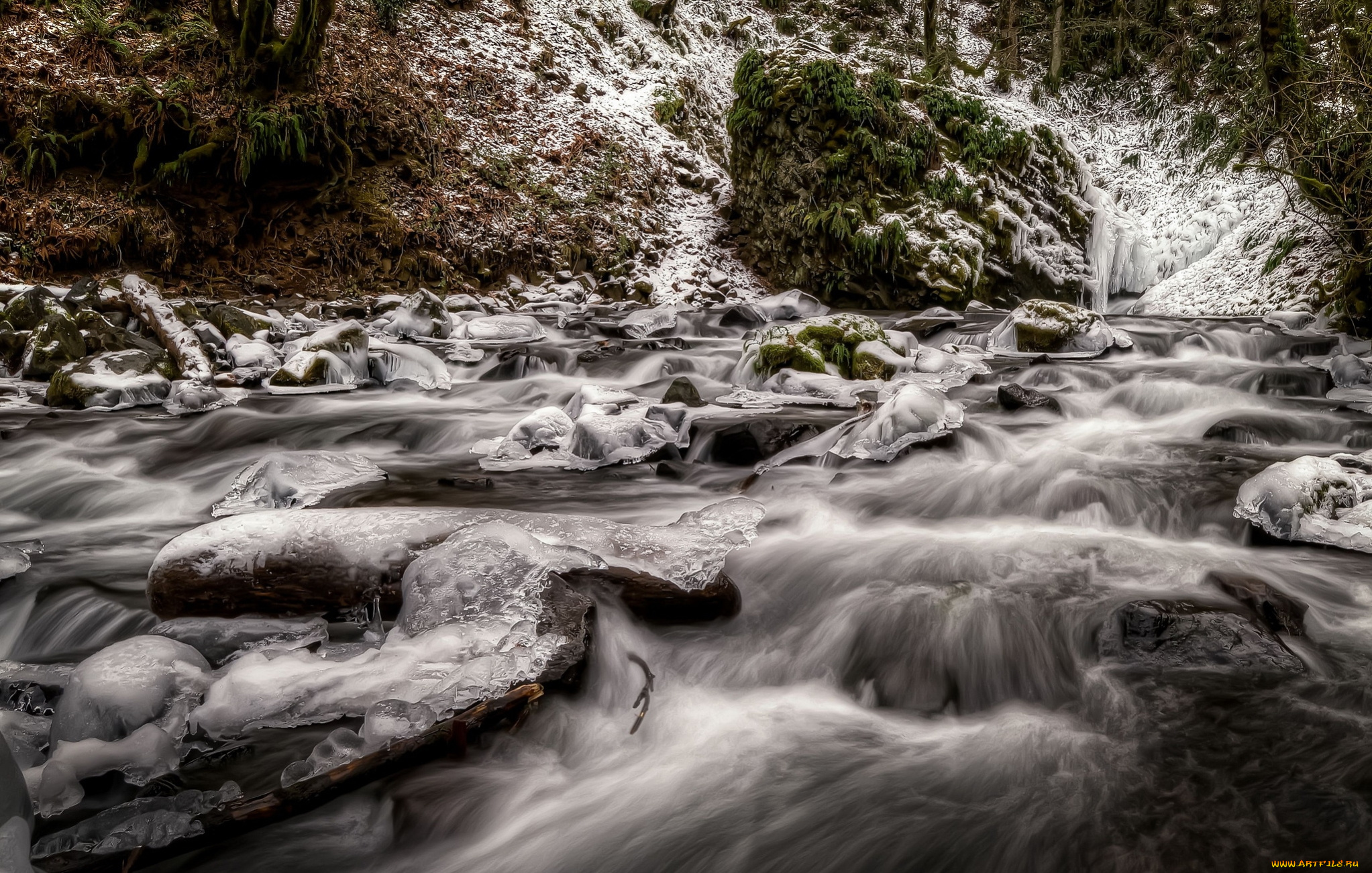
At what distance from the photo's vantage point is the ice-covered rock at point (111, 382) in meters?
5.77

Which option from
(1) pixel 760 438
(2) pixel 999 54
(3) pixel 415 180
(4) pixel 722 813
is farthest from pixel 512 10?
(4) pixel 722 813

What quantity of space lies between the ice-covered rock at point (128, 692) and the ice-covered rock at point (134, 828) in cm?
25

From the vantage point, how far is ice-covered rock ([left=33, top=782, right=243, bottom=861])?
61.9 inches

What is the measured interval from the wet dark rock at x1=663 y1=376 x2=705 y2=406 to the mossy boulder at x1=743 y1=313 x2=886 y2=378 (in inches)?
47.5

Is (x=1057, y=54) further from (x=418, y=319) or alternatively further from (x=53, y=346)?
(x=53, y=346)

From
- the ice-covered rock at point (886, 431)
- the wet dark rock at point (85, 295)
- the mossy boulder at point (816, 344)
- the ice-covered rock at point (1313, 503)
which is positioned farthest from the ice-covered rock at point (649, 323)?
the ice-covered rock at point (1313, 503)

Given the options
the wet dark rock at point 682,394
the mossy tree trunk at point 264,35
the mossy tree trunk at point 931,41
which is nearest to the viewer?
the wet dark rock at point 682,394

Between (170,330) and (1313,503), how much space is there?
27.7ft

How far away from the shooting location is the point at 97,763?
71.0 inches

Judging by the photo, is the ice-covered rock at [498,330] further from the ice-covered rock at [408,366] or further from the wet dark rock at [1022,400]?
the wet dark rock at [1022,400]

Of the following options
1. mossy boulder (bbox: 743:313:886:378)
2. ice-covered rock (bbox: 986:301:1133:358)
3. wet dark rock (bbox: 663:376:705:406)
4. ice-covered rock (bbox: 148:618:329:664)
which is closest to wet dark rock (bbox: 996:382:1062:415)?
mossy boulder (bbox: 743:313:886:378)

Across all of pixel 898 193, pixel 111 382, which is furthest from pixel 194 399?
pixel 898 193

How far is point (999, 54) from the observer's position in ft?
55.6

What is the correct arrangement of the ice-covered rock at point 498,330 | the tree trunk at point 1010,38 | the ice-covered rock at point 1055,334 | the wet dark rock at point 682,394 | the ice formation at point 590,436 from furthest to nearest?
the tree trunk at point 1010,38 → the ice-covered rock at point 498,330 → the ice-covered rock at point 1055,334 → the wet dark rock at point 682,394 → the ice formation at point 590,436
